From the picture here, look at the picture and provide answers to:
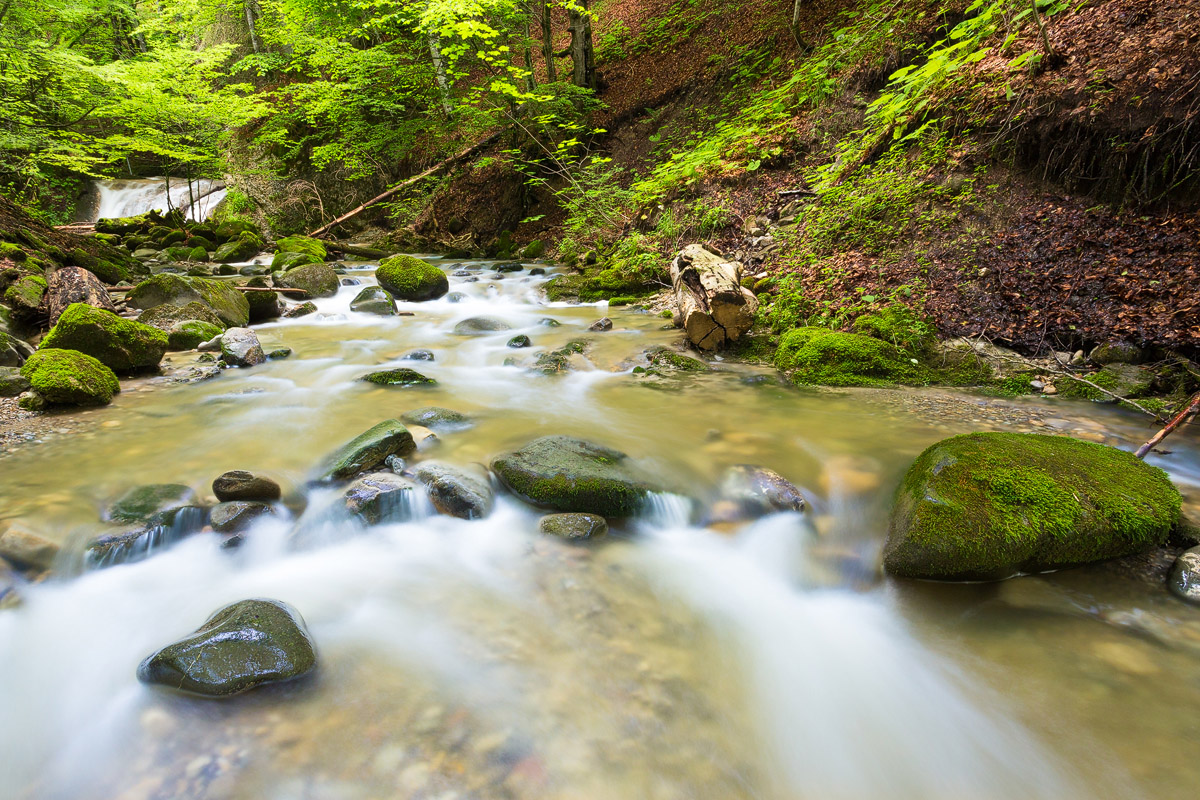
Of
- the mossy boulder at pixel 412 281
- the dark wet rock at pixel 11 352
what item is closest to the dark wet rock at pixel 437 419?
the dark wet rock at pixel 11 352

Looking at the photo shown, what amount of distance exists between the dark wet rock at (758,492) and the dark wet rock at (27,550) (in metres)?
3.87

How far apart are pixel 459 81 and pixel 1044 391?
17459 millimetres

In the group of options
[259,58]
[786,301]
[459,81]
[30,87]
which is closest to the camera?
[786,301]

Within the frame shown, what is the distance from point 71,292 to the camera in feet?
22.5

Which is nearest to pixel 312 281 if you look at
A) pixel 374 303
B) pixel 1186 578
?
pixel 374 303

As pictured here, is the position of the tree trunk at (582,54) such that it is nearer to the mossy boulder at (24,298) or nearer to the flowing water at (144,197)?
the mossy boulder at (24,298)

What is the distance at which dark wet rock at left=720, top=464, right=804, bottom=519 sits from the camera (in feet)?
11.2

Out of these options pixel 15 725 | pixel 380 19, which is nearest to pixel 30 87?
pixel 380 19

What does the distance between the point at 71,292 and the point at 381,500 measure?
22.1 ft

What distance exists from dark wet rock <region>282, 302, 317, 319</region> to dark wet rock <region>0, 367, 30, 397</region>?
415 centimetres

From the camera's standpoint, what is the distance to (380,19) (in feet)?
40.7

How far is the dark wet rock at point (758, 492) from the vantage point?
3.41 meters

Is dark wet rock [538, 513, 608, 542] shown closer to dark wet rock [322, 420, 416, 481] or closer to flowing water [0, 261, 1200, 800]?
flowing water [0, 261, 1200, 800]

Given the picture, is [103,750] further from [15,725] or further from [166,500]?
[166,500]
